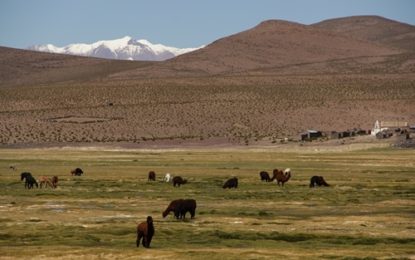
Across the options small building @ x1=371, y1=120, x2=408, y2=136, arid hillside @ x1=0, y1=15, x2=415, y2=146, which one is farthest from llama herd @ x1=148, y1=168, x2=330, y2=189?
small building @ x1=371, y1=120, x2=408, y2=136

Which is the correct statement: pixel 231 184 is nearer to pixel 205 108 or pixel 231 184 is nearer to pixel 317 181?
pixel 317 181

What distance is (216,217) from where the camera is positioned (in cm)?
2933

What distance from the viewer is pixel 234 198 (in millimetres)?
37125

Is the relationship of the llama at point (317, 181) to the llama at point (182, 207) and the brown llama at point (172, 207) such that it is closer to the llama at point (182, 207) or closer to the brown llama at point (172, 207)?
the llama at point (182, 207)

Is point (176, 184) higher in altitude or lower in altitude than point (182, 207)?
lower

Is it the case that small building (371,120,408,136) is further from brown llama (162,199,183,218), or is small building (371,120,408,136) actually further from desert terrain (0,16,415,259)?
brown llama (162,199,183,218)

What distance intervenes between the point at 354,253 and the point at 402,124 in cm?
9452

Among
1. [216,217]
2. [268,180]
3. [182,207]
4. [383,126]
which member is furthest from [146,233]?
[383,126]

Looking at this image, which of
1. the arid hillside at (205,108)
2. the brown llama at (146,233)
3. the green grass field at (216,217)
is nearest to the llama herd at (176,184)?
the brown llama at (146,233)

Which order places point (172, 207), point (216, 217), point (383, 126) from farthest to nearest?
point (383, 126), point (216, 217), point (172, 207)

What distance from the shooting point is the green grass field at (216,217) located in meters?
22.3

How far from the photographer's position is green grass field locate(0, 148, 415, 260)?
22.3m

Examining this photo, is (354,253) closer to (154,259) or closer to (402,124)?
(154,259)

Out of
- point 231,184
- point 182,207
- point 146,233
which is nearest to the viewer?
point 146,233
